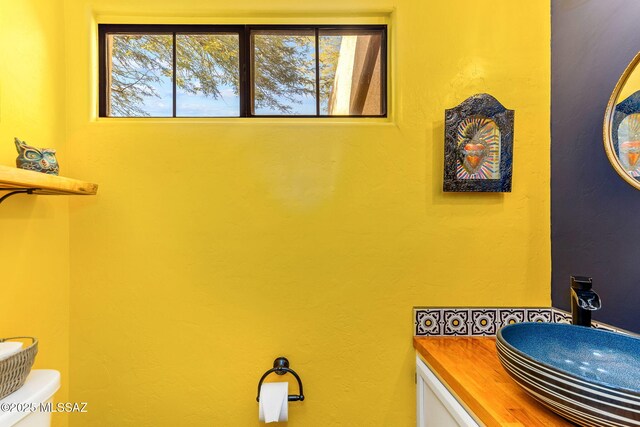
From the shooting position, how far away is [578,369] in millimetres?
942

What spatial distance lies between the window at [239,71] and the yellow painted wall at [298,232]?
0.09 m

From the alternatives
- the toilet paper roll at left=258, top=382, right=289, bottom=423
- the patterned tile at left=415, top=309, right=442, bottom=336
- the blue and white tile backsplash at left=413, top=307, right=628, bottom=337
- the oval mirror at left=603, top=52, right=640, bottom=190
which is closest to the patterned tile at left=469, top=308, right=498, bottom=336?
the blue and white tile backsplash at left=413, top=307, right=628, bottom=337

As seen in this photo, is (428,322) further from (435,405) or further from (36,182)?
(36,182)

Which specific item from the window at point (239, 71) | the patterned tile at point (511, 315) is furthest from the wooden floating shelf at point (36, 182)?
the patterned tile at point (511, 315)

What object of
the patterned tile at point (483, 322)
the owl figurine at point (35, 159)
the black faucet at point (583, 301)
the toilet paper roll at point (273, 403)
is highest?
the owl figurine at point (35, 159)

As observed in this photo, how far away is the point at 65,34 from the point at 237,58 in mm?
734

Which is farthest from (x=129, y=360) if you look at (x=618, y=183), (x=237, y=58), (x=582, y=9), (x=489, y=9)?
(x=582, y=9)

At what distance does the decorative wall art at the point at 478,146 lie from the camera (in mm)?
1292

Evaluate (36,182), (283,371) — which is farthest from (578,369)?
(36,182)

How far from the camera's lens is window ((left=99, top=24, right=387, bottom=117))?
1.41 m

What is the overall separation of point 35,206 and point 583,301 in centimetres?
204

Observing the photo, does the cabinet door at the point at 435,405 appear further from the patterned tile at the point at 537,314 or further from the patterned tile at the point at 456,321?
the patterned tile at the point at 537,314

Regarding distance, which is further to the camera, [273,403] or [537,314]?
[537,314]

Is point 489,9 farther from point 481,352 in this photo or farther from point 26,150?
point 26,150
